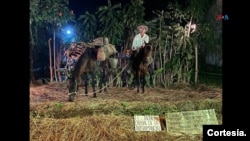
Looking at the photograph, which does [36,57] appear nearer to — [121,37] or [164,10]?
[121,37]

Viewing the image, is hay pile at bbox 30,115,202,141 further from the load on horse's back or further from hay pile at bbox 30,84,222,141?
the load on horse's back

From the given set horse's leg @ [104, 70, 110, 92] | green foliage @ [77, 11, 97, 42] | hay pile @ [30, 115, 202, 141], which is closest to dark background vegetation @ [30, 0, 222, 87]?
green foliage @ [77, 11, 97, 42]

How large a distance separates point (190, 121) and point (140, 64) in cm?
65

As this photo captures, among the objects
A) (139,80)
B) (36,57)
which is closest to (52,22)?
(36,57)

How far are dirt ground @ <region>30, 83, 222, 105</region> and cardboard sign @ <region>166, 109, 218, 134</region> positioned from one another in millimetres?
140

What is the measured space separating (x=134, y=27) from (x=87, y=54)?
472mm

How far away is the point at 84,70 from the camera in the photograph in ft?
8.80

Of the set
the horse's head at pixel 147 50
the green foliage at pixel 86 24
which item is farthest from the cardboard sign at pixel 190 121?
the green foliage at pixel 86 24

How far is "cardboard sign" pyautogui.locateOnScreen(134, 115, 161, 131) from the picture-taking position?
2531mm

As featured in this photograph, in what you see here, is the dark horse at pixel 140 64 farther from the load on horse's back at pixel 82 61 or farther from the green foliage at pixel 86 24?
the green foliage at pixel 86 24

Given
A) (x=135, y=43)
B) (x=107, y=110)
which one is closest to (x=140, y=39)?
(x=135, y=43)

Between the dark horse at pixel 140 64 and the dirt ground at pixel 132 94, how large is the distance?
0.09 m

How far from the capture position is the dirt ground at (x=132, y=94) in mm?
2625


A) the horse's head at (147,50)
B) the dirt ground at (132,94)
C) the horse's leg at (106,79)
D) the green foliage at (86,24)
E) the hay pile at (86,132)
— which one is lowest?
the hay pile at (86,132)
